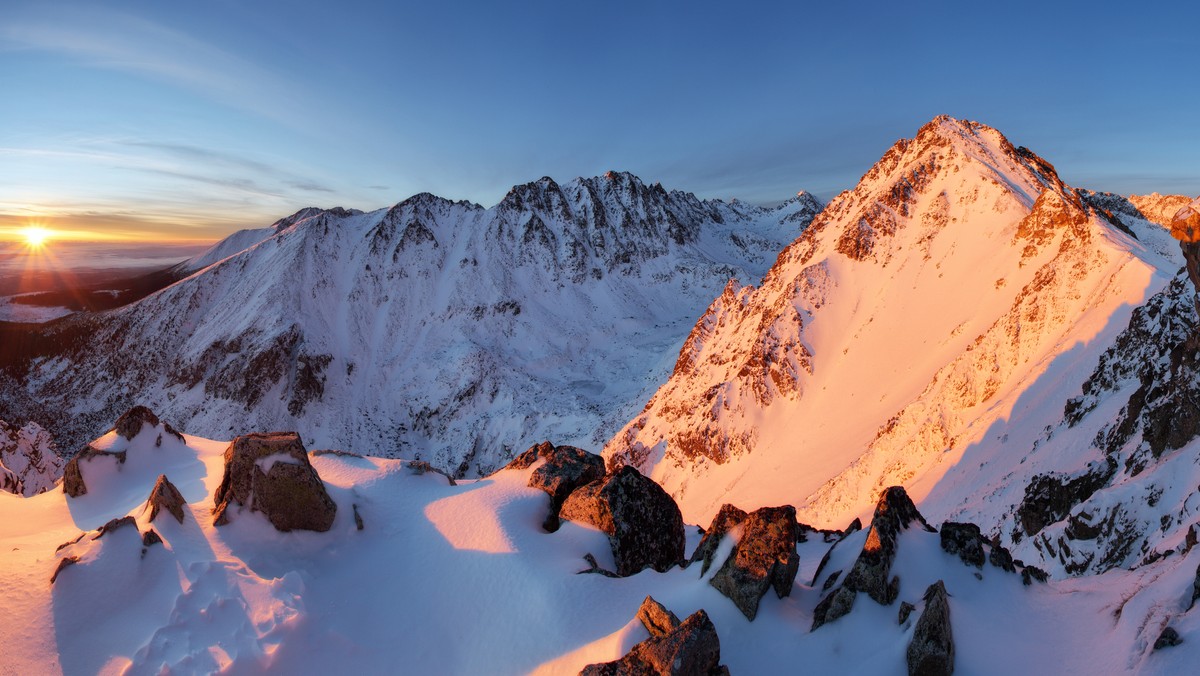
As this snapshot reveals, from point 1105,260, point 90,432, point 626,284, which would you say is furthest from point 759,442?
point 90,432

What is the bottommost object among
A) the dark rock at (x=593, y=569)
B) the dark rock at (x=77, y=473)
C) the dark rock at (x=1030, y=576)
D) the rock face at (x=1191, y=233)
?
the dark rock at (x=77, y=473)

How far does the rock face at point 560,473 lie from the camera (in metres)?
17.8

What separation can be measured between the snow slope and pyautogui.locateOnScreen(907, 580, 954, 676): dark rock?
0.33 m

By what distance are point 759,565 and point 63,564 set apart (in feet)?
54.4

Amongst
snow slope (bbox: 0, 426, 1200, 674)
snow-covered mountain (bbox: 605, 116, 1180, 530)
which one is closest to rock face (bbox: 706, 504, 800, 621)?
snow slope (bbox: 0, 426, 1200, 674)

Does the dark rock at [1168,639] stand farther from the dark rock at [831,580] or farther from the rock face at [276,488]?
the rock face at [276,488]

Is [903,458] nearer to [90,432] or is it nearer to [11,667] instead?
[11,667]

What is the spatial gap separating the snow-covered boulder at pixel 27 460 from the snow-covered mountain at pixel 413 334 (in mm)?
47217

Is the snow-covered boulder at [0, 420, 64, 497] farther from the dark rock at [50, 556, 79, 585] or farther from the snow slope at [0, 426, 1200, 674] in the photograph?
the dark rock at [50, 556, 79, 585]

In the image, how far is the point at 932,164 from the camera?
76.2m

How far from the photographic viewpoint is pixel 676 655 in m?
8.85

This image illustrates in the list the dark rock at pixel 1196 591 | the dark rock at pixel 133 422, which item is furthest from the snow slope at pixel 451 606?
the dark rock at pixel 133 422

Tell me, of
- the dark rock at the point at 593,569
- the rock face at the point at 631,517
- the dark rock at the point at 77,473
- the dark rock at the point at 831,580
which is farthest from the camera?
the dark rock at the point at 77,473

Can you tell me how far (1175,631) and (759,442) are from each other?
57.0 metres
